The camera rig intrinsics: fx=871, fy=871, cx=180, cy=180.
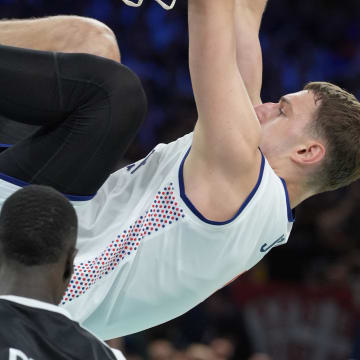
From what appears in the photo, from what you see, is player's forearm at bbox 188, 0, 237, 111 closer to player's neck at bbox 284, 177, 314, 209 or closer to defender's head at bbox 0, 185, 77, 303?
player's neck at bbox 284, 177, 314, 209

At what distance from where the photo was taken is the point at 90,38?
3.14 m

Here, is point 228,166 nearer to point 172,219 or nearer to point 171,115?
point 172,219

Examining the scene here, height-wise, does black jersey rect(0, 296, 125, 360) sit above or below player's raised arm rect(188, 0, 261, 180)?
below

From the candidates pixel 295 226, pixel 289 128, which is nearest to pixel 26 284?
pixel 289 128

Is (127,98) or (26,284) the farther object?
(127,98)

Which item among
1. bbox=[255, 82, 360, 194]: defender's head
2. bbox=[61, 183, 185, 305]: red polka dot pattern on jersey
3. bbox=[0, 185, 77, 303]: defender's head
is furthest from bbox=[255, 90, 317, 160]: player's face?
bbox=[0, 185, 77, 303]: defender's head

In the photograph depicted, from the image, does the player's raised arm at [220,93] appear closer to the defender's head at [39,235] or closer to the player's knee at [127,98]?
the player's knee at [127,98]

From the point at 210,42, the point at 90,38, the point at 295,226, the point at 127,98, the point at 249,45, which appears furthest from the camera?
the point at 295,226

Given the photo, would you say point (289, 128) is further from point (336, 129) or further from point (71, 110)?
point (71, 110)

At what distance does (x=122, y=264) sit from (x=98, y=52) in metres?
0.76

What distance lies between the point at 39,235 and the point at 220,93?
0.99 m

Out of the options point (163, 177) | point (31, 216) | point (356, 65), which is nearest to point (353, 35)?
point (356, 65)

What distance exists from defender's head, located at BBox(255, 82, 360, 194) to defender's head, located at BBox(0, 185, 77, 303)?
1.31 m

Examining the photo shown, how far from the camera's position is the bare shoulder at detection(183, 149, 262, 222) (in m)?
2.95
